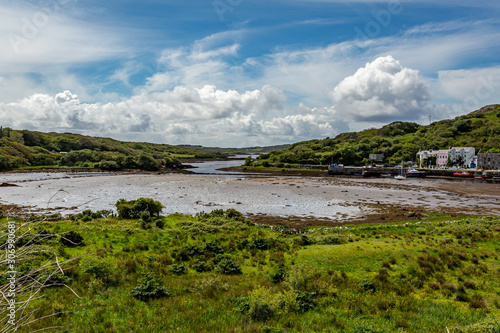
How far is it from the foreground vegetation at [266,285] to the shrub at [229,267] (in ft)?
0.21

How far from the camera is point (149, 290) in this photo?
39.9 ft

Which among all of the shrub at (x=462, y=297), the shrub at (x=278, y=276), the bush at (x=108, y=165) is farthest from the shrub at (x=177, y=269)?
the bush at (x=108, y=165)

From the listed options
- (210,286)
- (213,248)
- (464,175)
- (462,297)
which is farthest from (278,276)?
(464,175)

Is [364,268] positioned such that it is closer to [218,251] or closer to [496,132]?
[218,251]

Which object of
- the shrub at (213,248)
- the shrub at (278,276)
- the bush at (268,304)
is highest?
the bush at (268,304)

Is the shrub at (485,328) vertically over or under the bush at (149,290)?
over

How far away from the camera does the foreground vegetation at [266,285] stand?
979cm

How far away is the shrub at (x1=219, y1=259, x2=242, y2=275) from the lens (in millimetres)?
16172

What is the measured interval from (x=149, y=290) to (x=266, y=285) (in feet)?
17.5

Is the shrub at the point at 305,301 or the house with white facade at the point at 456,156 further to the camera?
the house with white facade at the point at 456,156

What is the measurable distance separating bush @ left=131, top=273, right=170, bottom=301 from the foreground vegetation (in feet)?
0.14

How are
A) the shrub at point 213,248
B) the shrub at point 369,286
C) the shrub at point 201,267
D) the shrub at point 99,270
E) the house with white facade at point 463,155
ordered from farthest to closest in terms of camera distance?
the house with white facade at point 463,155
the shrub at point 213,248
the shrub at point 201,267
the shrub at point 369,286
the shrub at point 99,270

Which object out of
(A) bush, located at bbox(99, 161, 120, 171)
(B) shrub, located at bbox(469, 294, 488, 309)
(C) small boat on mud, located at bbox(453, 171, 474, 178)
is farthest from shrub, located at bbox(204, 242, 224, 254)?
(A) bush, located at bbox(99, 161, 120, 171)

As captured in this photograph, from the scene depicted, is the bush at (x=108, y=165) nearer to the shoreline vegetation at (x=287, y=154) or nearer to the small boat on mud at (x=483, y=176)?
the shoreline vegetation at (x=287, y=154)
